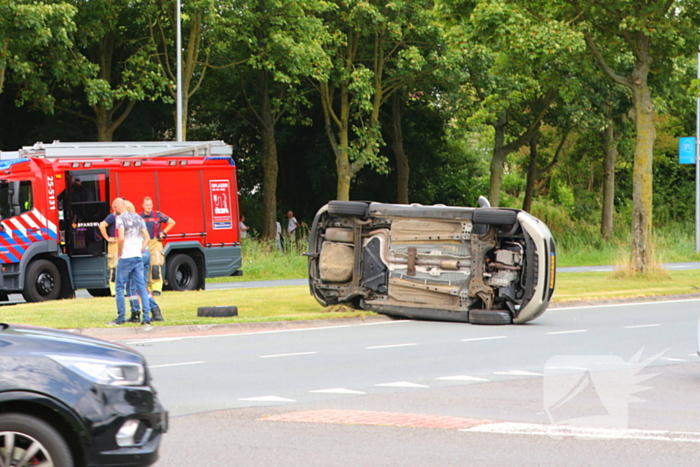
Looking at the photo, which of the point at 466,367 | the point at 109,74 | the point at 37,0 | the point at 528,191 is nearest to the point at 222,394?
the point at 466,367

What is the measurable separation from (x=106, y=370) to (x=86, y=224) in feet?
54.1

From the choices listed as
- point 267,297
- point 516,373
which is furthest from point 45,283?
point 516,373

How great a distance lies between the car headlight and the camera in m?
5.23

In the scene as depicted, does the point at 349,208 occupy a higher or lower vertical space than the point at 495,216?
higher

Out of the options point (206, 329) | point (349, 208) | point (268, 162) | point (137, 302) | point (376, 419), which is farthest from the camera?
point (268, 162)

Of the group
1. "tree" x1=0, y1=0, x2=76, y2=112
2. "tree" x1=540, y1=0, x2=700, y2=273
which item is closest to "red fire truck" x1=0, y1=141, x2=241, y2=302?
"tree" x1=0, y1=0, x2=76, y2=112

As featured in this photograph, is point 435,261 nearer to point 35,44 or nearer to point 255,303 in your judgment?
point 255,303

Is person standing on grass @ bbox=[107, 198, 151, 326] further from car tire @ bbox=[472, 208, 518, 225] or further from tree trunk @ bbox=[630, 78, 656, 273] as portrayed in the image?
tree trunk @ bbox=[630, 78, 656, 273]

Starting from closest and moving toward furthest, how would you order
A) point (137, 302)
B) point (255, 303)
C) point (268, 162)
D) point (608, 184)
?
point (137, 302), point (255, 303), point (268, 162), point (608, 184)

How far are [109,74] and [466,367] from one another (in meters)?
26.5

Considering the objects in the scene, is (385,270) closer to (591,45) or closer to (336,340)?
(336,340)

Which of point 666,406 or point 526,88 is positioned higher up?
point 526,88

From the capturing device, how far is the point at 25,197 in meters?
20.9

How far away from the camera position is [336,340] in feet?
46.1
